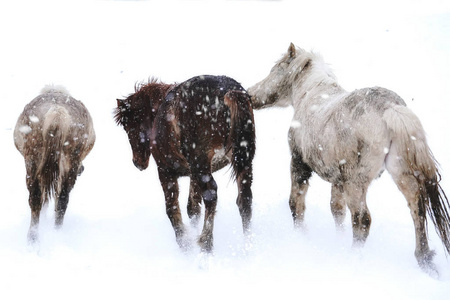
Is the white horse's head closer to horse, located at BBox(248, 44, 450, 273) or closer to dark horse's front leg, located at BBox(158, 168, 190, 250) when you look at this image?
horse, located at BBox(248, 44, 450, 273)

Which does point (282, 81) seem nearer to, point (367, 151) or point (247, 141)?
point (247, 141)

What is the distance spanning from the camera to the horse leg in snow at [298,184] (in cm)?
528

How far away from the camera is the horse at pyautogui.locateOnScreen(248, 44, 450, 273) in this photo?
402cm

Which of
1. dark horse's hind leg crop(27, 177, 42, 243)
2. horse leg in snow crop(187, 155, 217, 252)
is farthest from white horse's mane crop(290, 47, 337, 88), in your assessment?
dark horse's hind leg crop(27, 177, 42, 243)

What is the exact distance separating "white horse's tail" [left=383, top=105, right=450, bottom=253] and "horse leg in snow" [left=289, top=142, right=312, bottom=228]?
135 cm

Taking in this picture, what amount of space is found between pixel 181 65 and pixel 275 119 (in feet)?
14.6

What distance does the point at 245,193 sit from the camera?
4.70 meters

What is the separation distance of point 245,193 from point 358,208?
110 cm

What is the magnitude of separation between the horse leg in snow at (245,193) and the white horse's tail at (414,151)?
142 cm

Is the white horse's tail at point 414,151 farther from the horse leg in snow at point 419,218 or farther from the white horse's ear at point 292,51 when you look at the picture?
the white horse's ear at point 292,51

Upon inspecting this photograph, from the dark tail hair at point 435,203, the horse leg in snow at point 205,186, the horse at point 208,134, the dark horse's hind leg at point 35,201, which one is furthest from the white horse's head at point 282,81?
the dark horse's hind leg at point 35,201

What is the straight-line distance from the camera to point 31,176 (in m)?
5.39

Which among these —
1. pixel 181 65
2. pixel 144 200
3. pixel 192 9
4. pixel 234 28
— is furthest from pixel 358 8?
pixel 144 200

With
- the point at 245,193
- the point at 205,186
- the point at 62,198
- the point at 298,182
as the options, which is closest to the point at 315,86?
the point at 298,182
